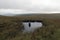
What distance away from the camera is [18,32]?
930mm

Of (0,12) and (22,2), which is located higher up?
(22,2)

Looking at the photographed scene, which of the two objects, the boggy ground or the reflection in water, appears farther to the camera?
the reflection in water

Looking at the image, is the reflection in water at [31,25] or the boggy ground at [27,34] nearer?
the boggy ground at [27,34]

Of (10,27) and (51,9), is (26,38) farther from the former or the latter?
(51,9)

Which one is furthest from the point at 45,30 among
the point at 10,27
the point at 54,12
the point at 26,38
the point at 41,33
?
the point at 54,12

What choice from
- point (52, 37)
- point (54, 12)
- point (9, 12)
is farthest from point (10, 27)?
point (54, 12)

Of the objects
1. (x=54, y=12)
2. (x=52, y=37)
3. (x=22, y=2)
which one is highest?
(x=22, y=2)

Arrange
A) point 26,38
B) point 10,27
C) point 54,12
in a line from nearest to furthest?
point 26,38 → point 10,27 → point 54,12

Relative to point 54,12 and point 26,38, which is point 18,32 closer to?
point 26,38

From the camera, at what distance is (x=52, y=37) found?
854 mm

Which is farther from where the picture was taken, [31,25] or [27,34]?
[31,25]

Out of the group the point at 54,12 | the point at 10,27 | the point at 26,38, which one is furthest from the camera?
the point at 54,12

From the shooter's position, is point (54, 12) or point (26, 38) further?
point (54, 12)

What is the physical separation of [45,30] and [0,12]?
2.27ft
